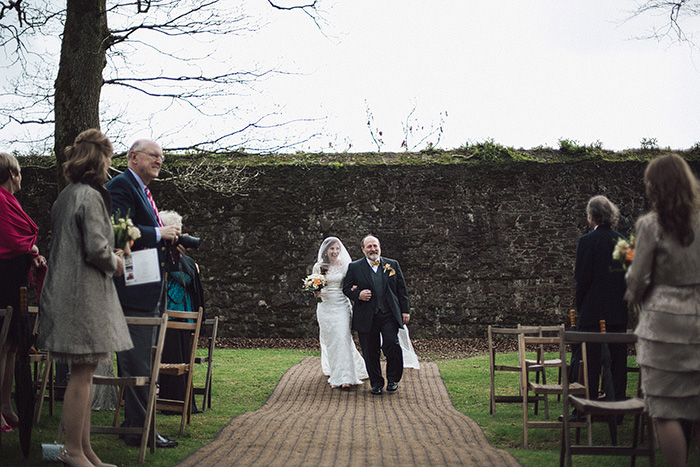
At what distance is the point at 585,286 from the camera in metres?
6.53

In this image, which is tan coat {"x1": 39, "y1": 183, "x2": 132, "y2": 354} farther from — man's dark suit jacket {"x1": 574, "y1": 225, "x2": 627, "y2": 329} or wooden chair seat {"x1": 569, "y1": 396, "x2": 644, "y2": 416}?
man's dark suit jacket {"x1": 574, "y1": 225, "x2": 627, "y2": 329}

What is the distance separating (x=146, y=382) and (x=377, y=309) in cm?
446

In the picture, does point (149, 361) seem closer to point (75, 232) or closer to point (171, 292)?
point (75, 232)

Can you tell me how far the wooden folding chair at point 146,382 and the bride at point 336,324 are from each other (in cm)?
427

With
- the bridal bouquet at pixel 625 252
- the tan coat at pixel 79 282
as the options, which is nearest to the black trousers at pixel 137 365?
the tan coat at pixel 79 282

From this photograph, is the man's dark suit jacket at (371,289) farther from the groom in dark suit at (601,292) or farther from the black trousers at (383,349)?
the groom in dark suit at (601,292)

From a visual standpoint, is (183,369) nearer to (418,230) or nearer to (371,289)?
(371,289)

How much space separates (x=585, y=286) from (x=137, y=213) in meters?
4.03

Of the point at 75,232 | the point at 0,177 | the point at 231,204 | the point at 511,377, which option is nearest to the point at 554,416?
the point at 511,377

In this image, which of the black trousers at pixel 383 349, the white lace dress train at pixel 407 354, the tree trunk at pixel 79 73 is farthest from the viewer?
the white lace dress train at pixel 407 354

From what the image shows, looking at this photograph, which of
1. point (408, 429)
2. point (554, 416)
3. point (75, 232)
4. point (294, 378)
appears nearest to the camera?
point (75, 232)

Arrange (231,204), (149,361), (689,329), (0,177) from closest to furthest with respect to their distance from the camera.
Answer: (689,329) → (149,361) → (0,177) → (231,204)

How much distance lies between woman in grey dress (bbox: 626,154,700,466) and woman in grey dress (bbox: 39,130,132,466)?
9.69ft

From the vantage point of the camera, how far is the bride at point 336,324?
9.14 metres
